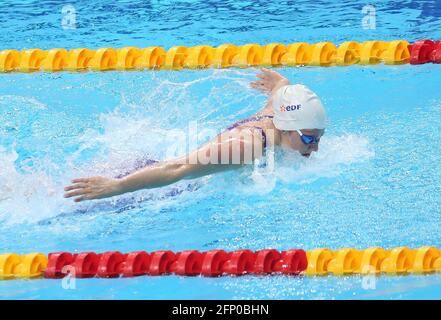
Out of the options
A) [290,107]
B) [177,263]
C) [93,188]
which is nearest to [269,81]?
[290,107]

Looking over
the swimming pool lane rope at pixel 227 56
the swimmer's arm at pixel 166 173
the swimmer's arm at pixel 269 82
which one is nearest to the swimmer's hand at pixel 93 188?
the swimmer's arm at pixel 166 173

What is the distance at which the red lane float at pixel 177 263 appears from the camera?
4648 millimetres

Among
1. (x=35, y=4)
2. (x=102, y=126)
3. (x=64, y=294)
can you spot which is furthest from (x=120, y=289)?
(x=35, y=4)

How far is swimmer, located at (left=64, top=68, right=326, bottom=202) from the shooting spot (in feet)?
16.6

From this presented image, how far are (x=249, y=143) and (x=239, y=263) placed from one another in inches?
30.2

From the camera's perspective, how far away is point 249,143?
5211mm

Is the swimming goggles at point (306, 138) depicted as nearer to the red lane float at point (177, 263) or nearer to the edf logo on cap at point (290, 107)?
the edf logo on cap at point (290, 107)

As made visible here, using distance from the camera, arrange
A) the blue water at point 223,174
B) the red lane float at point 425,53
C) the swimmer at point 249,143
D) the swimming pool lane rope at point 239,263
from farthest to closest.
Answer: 1. the red lane float at point 425,53
2. the swimmer at point 249,143
3. the blue water at point 223,174
4. the swimming pool lane rope at point 239,263

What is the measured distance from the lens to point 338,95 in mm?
6410

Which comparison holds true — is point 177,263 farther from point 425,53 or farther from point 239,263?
point 425,53

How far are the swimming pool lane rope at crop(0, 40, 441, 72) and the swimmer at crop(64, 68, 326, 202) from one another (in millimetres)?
1306

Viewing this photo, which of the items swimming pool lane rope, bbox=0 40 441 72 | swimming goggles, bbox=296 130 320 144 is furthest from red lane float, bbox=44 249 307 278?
swimming pool lane rope, bbox=0 40 441 72

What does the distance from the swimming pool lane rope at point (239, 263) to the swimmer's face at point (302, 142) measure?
0.67 meters

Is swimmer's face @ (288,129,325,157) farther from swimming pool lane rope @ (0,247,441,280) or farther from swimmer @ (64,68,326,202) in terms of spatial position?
swimming pool lane rope @ (0,247,441,280)
